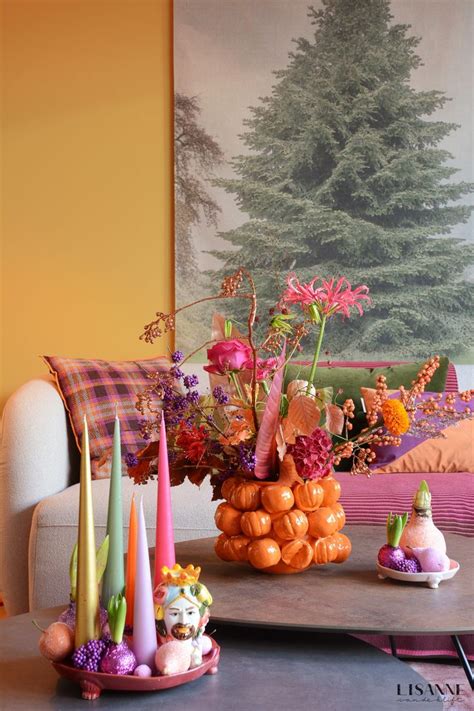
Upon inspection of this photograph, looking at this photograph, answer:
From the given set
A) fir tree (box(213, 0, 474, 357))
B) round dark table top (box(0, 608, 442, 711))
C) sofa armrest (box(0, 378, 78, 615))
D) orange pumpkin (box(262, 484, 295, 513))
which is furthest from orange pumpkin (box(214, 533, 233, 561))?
fir tree (box(213, 0, 474, 357))

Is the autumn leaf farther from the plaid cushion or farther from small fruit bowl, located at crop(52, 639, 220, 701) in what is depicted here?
the plaid cushion

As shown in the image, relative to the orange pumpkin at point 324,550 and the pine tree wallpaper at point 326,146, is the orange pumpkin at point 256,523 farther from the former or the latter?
the pine tree wallpaper at point 326,146

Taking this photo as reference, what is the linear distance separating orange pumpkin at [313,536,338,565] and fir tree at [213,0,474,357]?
2174 mm

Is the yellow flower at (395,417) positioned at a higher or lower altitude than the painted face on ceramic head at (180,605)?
higher

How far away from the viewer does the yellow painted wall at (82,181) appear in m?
3.70

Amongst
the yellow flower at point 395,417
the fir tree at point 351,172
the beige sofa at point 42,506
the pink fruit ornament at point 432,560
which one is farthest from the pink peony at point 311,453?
the fir tree at point 351,172

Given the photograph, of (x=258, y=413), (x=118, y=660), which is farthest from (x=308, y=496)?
(x=118, y=660)

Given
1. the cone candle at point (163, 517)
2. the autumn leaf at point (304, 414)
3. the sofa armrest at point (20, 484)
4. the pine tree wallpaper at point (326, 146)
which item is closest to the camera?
the cone candle at point (163, 517)

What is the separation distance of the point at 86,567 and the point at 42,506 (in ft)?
4.85

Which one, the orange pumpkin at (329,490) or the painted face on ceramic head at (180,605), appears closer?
the painted face on ceramic head at (180,605)

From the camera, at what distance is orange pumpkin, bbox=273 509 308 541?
143cm

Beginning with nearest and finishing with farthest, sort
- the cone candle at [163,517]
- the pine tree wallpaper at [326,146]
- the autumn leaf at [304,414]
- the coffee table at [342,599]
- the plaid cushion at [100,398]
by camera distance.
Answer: the cone candle at [163,517]
the coffee table at [342,599]
the autumn leaf at [304,414]
the plaid cushion at [100,398]
the pine tree wallpaper at [326,146]

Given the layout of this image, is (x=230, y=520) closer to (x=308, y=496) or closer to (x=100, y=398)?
(x=308, y=496)

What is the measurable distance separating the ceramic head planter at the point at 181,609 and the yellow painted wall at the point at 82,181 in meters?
2.65
